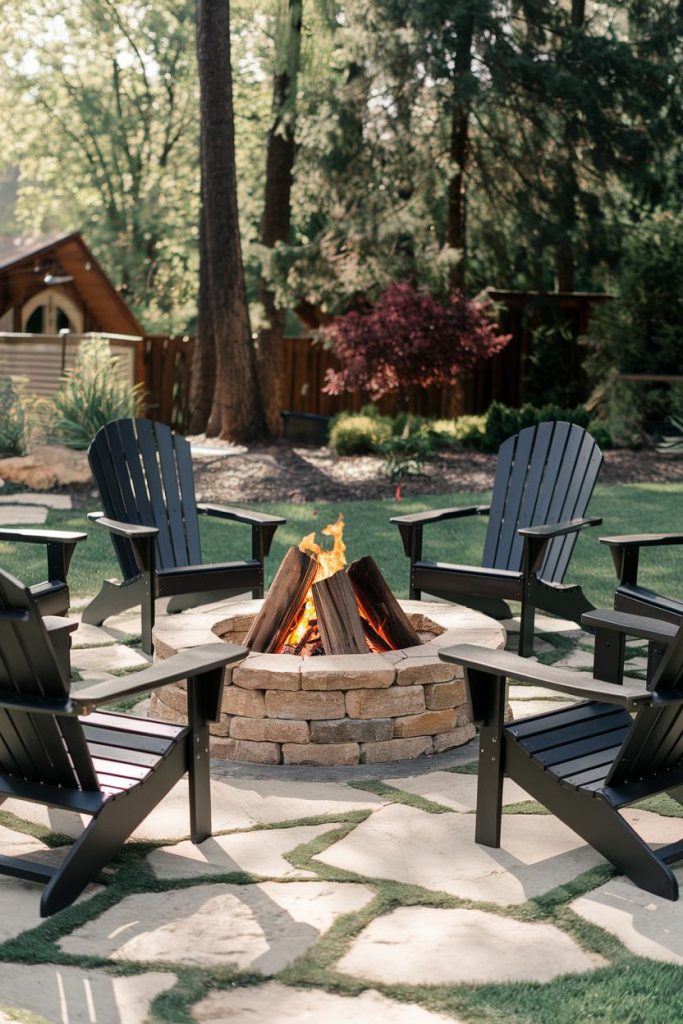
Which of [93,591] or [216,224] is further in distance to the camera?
[216,224]

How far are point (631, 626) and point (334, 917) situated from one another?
1.36 metres

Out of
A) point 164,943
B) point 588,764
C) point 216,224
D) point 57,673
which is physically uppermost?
point 216,224

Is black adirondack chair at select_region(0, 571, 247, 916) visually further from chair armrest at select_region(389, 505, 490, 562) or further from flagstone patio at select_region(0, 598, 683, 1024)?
chair armrest at select_region(389, 505, 490, 562)

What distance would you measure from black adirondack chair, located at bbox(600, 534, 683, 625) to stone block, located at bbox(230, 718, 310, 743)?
1.45m

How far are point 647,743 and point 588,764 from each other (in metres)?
0.21

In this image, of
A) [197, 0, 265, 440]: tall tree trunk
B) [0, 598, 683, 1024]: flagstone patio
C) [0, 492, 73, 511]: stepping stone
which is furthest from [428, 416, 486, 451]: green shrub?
[0, 598, 683, 1024]: flagstone patio

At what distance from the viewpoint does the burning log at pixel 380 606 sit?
4.48 m

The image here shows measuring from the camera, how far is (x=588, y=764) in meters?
3.28

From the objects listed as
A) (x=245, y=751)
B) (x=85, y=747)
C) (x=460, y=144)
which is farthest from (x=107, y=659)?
(x=460, y=144)

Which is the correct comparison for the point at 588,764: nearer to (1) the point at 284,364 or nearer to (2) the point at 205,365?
(2) the point at 205,365

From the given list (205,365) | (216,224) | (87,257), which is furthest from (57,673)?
(87,257)

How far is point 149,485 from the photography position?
6.19 metres

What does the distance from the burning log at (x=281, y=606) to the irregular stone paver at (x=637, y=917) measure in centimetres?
165

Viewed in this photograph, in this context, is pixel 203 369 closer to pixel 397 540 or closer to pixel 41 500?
pixel 41 500
